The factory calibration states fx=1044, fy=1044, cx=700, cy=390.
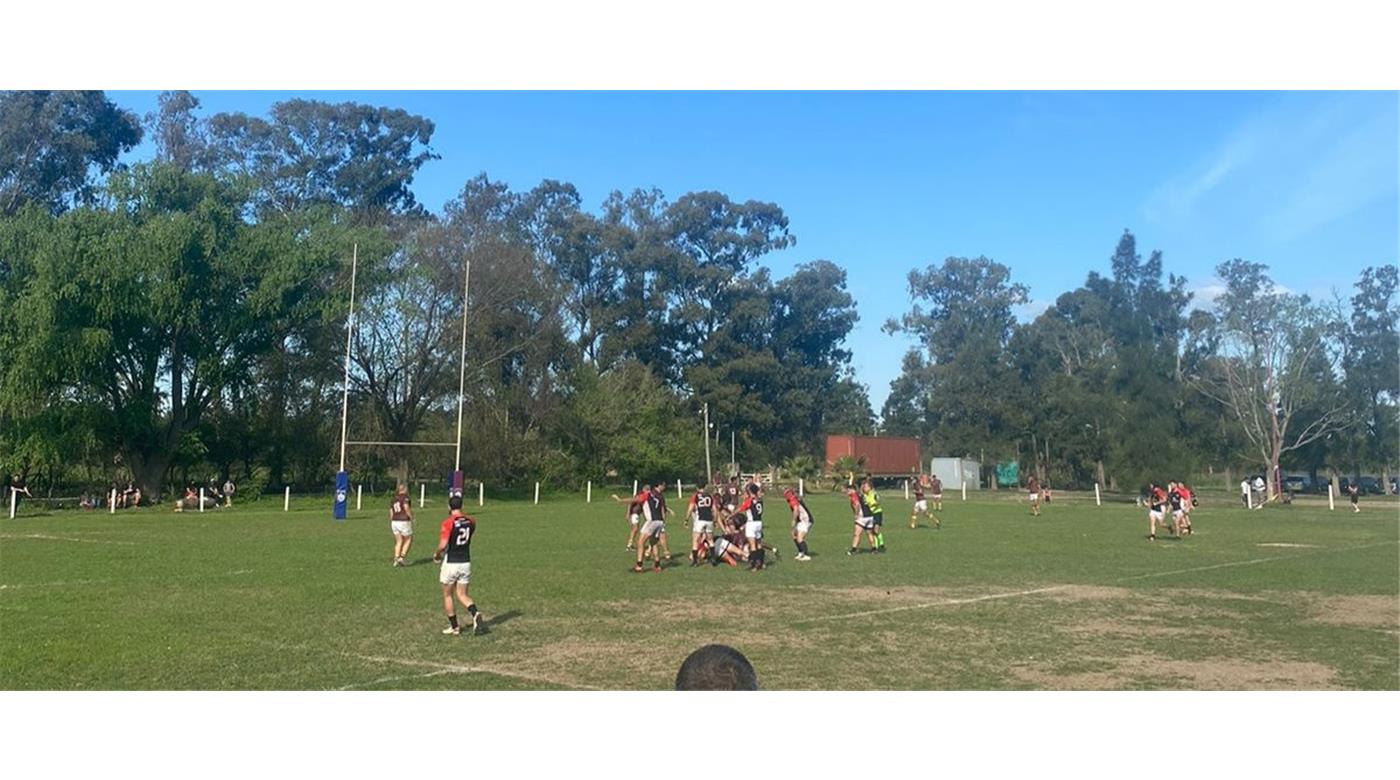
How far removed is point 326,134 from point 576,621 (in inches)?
2607

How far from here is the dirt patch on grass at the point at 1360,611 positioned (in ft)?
46.9

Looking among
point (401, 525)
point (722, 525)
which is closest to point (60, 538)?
point (401, 525)

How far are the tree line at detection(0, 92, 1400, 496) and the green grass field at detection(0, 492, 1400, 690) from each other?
23.0 meters

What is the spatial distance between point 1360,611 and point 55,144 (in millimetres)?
58786

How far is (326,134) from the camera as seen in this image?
72.2 meters

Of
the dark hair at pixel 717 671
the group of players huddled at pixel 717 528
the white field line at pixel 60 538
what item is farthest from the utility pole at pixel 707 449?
the dark hair at pixel 717 671

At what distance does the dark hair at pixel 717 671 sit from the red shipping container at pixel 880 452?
2762 inches

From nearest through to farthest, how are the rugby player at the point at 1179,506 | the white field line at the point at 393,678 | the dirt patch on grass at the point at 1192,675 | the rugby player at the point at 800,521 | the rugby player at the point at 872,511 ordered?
the white field line at the point at 393,678, the dirt patch on grass at the point at 1192,675, the rugby player at the point at 800,521, the rugby player at the point at 872,511, the rugby player at the point at 1179,506

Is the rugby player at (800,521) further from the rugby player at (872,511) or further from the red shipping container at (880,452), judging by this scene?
the red shipping container at (880,452)

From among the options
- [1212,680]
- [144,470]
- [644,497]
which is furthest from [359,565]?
[144,470]

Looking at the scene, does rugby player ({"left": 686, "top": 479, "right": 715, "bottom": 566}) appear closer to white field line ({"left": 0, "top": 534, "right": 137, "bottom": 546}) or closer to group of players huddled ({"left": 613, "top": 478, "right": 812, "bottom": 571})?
group of players huddled ({"left": 613, "top": 478, "right": 812, "bottom": 571})

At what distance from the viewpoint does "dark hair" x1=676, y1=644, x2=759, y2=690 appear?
5910mm

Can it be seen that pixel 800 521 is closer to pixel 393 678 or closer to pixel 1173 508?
pixel 393 678

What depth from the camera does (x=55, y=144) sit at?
174 ft
